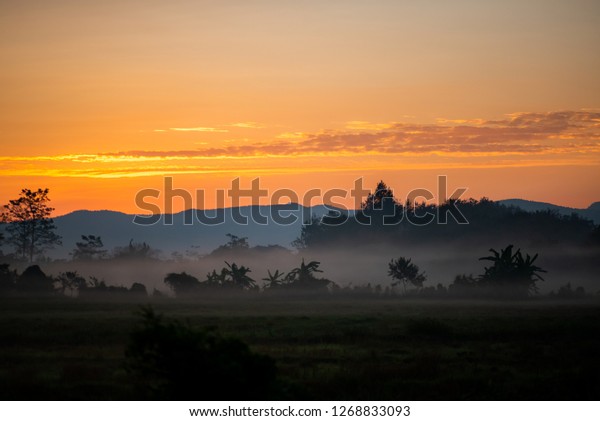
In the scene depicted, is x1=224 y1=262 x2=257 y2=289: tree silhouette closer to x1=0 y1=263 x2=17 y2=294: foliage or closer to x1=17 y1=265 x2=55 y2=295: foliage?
x1=17 y1=265 x2=55 y2=295: foliage

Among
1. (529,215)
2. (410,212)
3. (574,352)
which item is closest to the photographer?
(574,352)

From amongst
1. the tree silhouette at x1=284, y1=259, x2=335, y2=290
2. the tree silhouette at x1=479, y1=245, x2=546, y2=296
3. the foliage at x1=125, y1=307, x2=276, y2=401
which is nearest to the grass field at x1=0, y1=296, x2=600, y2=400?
the foliage at x1=125, y1=307, x2=276, y2=401

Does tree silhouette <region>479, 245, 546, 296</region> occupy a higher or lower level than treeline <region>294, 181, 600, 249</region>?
lower

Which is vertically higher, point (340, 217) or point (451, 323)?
point (340, 217)

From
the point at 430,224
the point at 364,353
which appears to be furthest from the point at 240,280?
the point at 430,224

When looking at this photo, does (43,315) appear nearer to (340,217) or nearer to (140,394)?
(140,394)

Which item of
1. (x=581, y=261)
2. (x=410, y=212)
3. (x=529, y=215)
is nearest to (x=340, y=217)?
(x=410, y=212)

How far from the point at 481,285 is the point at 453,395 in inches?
2330

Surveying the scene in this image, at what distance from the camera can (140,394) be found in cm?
2789

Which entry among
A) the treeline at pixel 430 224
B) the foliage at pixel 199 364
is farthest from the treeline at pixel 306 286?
the foliage at pixel 199 364

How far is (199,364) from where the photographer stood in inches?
914

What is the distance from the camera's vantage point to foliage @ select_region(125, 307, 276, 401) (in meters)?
23.0

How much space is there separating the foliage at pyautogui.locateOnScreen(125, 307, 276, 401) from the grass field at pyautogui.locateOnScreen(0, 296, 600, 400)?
0.65m

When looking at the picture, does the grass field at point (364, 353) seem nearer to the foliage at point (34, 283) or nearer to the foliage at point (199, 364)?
the foliage at point (199, 364)
